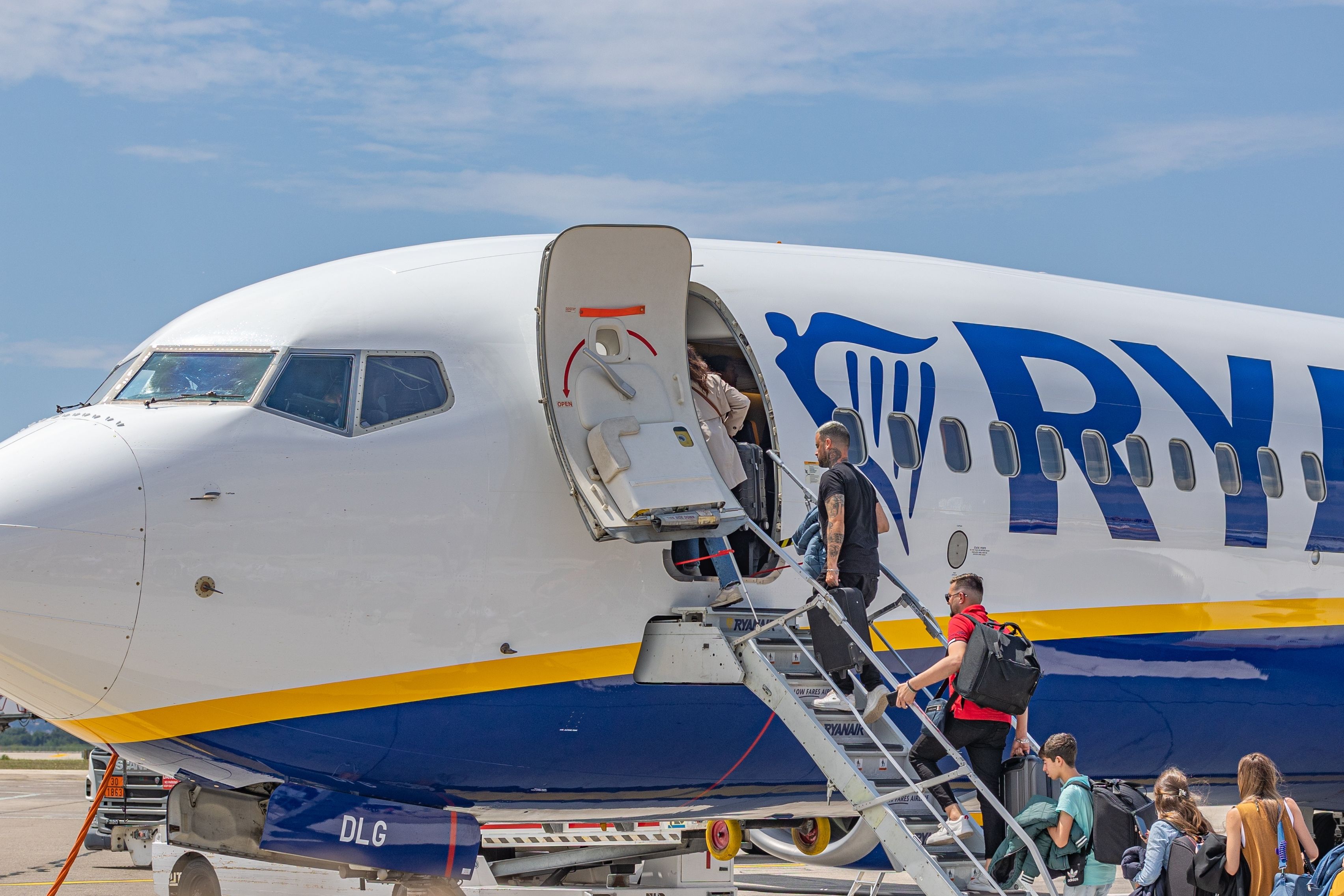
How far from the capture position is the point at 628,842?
428 inches

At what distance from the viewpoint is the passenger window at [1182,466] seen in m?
12.0

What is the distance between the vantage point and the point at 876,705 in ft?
28.3

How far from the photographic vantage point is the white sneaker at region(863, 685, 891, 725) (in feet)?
28.2

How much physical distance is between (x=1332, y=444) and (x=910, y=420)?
4.74 m

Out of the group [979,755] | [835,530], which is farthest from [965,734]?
[835,530]

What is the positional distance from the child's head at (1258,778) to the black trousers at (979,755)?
→ 136 cm

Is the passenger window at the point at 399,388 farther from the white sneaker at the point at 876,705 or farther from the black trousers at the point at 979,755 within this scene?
the black trousers at the point at 979,755

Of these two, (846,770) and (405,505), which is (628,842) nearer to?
(846,770)

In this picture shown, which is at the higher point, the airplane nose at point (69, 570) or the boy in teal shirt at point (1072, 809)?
the airplane nose at point (69, 570)

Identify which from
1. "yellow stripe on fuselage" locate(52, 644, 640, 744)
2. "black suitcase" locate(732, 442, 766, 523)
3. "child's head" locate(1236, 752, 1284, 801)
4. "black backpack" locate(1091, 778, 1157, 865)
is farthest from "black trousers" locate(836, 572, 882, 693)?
"child's head" locate(1236, 752, 1284, 801)

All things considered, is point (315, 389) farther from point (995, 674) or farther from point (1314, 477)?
point (1314, 477)

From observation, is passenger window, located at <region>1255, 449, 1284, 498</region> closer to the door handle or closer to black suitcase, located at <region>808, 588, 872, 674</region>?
black suitcase, located at <region>808, 588, 872, 674</region>

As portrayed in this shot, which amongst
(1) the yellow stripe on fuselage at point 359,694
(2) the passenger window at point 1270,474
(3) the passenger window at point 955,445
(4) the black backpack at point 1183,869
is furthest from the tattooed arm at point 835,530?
(2) the passenger window at point 1270,474

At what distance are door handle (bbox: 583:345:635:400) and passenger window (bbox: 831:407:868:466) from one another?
5.71 ft
